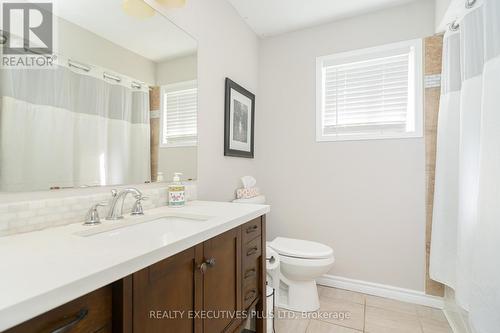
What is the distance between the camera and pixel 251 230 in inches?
52.0

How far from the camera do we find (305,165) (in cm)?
241

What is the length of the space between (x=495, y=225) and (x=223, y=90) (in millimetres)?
1772

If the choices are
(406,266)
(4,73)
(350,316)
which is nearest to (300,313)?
(350,316)

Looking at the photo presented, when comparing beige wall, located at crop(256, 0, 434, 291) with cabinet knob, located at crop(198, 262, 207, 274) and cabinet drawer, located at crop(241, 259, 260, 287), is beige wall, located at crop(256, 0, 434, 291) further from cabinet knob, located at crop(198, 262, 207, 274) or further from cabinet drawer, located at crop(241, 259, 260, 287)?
cabinet knob, located at crop(198, 262, 207, 274)

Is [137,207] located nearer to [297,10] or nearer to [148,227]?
[148,227]

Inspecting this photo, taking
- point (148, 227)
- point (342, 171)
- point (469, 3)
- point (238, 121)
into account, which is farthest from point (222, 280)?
point (469, 3)

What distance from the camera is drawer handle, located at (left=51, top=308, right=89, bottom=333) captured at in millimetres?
517

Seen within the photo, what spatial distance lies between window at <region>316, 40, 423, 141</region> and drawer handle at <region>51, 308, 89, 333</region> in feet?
6.97

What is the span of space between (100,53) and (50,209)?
0.70 m

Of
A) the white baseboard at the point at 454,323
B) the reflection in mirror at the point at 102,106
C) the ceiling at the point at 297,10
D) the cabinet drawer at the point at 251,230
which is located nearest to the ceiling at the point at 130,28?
the reflection in mirror at the point at 102,106

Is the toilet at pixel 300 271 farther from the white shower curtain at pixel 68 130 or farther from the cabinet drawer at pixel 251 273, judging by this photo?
the white shower curtain at pixel 68 130

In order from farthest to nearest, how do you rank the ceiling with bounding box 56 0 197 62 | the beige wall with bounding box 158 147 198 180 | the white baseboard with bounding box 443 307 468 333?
1. the white baseboard with bounding box 443 307 468 333
2. the beige wall with bounding box 158 147 198 180
3. the ceiling with bounding box 56 0 197 62

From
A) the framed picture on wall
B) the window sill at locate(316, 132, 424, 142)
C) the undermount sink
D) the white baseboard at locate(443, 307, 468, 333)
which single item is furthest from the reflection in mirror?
the white baseboard at locate(443, 307, 468, 333)

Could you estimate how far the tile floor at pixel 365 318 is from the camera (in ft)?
5.57
